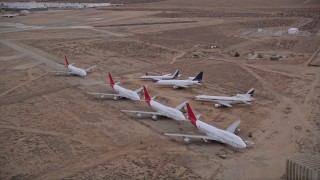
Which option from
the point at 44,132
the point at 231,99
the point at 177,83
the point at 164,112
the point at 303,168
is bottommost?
the point at 44,132

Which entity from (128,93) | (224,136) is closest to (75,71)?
(128,93)

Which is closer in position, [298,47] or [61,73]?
[61,73]

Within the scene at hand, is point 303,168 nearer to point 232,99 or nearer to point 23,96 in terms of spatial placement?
point 232,99

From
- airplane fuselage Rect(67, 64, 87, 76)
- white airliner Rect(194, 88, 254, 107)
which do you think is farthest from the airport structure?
airplane fuselage Rect(67, 64, 87, 76)

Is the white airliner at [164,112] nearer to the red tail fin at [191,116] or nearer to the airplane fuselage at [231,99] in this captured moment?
the red tail fin at [191,116]

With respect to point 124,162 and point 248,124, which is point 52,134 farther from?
point 248,124

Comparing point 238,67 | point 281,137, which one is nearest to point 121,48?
point 238,67

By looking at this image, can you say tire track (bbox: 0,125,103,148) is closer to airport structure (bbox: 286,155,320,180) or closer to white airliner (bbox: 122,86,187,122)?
white airliner (bbox: 122,86,187,122)
